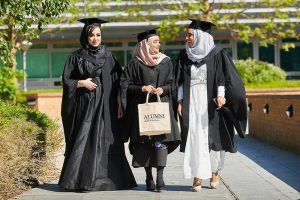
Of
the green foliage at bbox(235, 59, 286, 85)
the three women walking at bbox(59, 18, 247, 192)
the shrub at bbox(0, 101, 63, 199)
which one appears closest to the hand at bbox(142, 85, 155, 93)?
the three women walking at bbox(59, 18, 247, 192)

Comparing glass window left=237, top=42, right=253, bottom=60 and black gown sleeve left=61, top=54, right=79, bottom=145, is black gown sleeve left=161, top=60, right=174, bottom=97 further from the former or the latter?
glass window left=237, top=42, right=253, bottom=60

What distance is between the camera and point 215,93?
30.5ft

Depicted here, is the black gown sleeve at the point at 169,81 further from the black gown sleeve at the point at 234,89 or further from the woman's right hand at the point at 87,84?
the woman's right hand at the point at 87,84

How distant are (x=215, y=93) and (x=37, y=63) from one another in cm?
3660

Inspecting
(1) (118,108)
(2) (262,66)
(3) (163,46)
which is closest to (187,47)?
(1) (118,108)

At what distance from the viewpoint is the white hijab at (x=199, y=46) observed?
30.1 ft

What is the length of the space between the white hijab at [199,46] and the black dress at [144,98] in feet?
1.00

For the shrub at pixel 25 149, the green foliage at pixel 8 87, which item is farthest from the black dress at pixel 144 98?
the green foliage at pixel 8 87

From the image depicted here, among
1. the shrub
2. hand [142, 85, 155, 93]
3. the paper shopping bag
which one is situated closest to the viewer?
the shrub

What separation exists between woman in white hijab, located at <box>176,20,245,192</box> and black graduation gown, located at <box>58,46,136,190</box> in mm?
815

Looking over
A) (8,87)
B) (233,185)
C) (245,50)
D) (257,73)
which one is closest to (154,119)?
(233,185)

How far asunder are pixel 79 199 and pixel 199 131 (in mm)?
1596

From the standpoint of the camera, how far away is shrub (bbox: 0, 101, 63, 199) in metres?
8.73

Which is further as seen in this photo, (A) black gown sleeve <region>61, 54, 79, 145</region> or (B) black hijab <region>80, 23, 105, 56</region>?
(A) black gown sleeve <region>61, 54, 79, 145</region>
